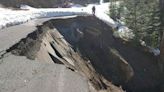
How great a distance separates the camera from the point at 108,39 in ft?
100

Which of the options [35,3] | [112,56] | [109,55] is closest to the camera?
[112,56]

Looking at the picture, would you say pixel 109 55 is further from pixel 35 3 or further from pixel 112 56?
pixel 35 3

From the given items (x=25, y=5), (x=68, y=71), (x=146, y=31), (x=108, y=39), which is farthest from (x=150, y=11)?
(x=68, y=71)

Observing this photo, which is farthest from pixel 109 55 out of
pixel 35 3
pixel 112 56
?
pixel 35 3

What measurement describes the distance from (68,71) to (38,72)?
89 cm

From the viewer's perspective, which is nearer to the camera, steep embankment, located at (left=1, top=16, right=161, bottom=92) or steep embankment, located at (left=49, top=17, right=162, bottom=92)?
steep embankment, located at (left=1, top=16, right=161, bottom=92)

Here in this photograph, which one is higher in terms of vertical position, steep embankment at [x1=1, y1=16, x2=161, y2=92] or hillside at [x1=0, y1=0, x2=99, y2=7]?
hillside at [x1=0, y1=0, x2=99, y2=7]

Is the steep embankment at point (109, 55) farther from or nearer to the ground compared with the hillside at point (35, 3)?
nearer to the ground

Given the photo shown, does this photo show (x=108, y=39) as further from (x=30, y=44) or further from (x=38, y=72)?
(x=38, y=72)

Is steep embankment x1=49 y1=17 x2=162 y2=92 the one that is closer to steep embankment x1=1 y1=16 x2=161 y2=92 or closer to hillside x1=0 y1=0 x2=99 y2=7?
steep embankment x1=1 y1=16 x2=161 y2=92

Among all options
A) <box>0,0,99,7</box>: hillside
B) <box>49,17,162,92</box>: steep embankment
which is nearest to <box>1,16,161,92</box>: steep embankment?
<box>49,17,162,92</box>: steep embankment

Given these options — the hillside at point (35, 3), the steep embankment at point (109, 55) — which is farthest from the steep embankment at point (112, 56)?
the hillside at point (35, 3)

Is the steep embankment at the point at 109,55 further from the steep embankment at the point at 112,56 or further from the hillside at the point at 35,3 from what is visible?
the hillside at the point at 35,3

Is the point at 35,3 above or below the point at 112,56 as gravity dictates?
above
